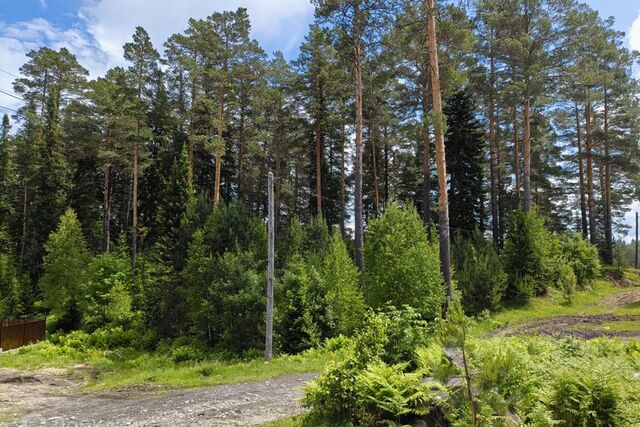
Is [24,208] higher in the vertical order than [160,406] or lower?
higher

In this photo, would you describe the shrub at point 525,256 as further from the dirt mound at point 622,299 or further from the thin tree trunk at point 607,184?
the thin tree trunk at point 607,184

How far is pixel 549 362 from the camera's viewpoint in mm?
6137

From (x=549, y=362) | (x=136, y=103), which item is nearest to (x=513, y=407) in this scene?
(x=549, y=362)

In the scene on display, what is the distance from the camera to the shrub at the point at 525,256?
20.7 m

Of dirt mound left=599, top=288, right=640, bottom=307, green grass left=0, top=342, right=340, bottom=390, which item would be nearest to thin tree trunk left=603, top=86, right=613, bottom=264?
dirt mound left=599, top=288, right=640, bottom=307

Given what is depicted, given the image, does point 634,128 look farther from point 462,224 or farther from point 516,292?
point 516,292

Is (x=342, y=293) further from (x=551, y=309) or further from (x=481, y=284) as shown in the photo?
(x=551, y=309)

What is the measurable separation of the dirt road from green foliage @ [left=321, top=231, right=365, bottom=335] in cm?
418

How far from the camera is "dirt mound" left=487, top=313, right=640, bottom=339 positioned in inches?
504

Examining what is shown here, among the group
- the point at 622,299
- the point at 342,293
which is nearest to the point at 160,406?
the point at 342,293

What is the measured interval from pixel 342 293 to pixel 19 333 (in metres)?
18.3

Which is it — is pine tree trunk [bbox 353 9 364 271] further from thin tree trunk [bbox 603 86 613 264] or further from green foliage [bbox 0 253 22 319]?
green foliage [bbox 0 253 22 319]

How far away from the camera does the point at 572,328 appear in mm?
14008

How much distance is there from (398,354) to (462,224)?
21.5 m
